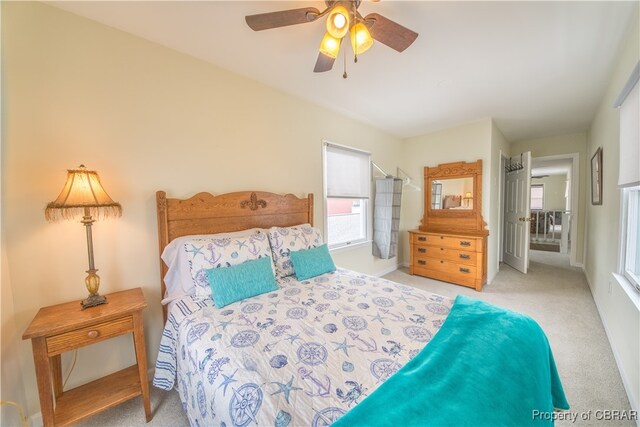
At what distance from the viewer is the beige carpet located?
4.85 ft

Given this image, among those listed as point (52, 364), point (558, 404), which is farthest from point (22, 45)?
point (558, 404)

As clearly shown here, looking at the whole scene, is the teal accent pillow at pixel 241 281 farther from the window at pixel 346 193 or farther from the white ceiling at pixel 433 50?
the white ceiling at pixel 433 50

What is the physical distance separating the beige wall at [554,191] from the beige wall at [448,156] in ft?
18.9

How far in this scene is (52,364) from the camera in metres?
1.38

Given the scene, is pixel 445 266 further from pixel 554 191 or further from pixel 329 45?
pixel 554 191

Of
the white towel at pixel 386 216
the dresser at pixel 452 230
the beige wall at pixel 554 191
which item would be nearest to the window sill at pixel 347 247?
the white towel at pixel 386 216

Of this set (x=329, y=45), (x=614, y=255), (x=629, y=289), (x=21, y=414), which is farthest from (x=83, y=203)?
(x=614, y=255)

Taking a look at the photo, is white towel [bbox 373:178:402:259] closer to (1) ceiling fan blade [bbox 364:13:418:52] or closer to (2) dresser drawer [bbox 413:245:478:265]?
(2) dresser drawer [bbox 413:245:478:265]

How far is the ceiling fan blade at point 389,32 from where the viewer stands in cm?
129

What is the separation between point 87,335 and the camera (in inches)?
50.5

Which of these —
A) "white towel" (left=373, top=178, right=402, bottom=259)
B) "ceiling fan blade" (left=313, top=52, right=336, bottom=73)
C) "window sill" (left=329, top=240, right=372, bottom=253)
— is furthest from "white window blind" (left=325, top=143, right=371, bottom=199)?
"ceiling fan blade" (left=313, top=52, right=336, bottom=73)

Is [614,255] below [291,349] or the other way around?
the other way around

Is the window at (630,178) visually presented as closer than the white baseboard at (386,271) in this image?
Yes

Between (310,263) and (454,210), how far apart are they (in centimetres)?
290
